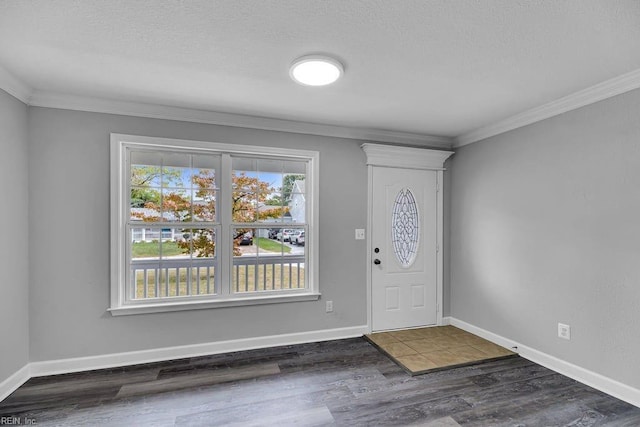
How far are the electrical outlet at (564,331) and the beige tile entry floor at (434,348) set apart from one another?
0.50m

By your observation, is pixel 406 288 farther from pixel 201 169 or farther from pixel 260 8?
pixel 260 8

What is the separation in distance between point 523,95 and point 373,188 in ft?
5.52

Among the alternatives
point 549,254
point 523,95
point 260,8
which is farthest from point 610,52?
point 260,8

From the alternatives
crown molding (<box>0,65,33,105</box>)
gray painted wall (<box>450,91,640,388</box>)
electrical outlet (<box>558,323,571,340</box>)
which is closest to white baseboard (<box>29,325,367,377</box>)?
gray painted wall (<box>450,91,640,388</box>)

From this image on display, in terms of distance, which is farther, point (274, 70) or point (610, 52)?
point (274, 70)

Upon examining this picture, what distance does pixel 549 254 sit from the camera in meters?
2.88

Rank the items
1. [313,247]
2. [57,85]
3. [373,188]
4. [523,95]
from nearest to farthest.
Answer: [57,85] → [523,95] → [313,247] → [373,188]

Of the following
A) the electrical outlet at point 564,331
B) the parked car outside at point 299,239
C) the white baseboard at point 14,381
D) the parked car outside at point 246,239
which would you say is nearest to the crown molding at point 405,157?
the parked car outside at point 299,239

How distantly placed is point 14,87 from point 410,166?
377 centimetres

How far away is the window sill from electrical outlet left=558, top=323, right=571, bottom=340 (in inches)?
88.6

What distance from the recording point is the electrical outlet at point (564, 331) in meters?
2.70

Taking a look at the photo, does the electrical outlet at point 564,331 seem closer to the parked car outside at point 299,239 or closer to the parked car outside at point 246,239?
the parked car outside at point 299,239

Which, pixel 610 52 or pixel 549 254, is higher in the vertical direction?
pixel 610 52

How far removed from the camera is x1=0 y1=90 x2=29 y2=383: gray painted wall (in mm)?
2316
